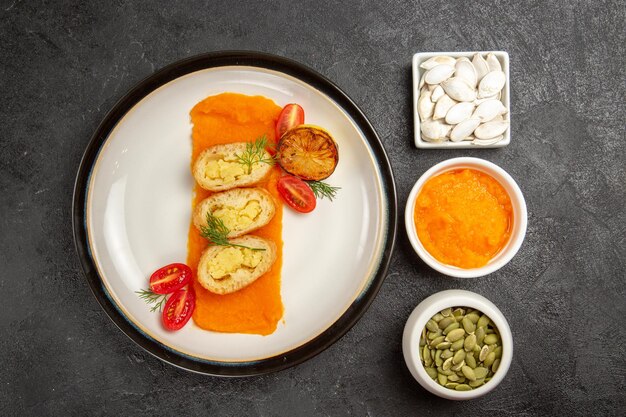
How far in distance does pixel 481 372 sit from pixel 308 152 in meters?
1.03

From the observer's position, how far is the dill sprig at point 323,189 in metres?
1.95

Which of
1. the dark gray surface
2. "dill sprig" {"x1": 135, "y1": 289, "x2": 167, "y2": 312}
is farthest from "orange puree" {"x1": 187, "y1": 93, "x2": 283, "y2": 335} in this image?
the dark gray surface

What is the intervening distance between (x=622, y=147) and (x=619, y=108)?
161 mm

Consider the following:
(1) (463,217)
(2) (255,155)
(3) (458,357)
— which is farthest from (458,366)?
(2) (255,155)

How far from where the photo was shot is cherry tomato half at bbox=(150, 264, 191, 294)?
1937 millimetres

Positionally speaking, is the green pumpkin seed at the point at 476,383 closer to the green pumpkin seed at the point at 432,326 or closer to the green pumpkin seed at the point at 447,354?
the green pumpkin seed at the point at 447,354

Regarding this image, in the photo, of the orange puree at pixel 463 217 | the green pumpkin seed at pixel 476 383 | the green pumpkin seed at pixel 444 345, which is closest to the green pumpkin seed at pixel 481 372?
the green pumpkin seed at pixel 476 383

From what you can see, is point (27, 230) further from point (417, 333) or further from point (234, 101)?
point (417, 333)

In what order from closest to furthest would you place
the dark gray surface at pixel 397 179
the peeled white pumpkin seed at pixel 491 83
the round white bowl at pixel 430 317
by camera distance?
the round white bowl at pixel 430 317, the peeled white pumpkin seed at pixel 491 83, the dark gray surface at pixel 397 179

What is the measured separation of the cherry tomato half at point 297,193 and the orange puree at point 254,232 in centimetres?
5

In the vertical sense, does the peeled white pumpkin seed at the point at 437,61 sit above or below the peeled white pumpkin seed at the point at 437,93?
above

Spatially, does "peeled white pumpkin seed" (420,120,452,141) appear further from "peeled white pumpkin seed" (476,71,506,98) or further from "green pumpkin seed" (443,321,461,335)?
"green pumpkin seed" (443,321,461,335)

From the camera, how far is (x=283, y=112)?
6.35 feet

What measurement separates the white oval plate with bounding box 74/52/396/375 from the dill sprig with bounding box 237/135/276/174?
0.62 feet
